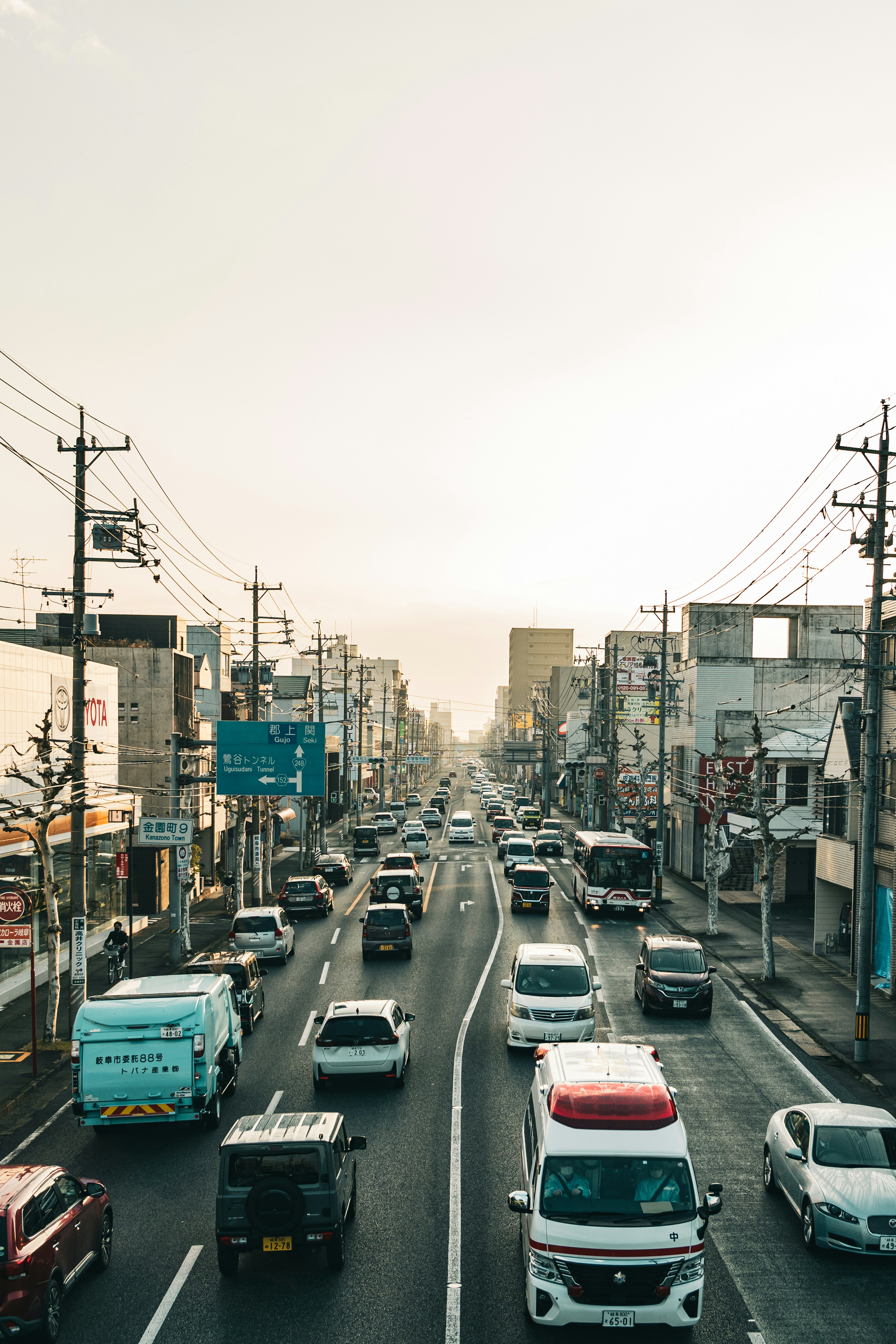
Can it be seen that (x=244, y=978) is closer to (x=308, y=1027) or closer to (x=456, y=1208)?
(x=308, y=1027)

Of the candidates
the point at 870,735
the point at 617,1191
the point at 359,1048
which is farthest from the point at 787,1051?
the point at 617,1191

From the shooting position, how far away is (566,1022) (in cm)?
2352

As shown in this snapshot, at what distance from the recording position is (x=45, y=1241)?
480 inches

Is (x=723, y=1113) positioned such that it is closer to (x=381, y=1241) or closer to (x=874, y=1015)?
(x=381, y=1241)

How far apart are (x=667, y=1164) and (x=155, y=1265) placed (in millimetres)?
7073

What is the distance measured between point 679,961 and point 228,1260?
694 inches

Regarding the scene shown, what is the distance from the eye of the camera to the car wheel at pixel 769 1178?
16547mm

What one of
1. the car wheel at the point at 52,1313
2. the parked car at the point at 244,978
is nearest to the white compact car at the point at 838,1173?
the car wheel at the point at 52,1313

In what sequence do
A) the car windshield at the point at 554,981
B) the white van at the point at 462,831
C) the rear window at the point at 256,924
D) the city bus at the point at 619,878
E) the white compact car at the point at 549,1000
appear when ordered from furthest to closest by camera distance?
the white van at the point at 462,831 < the city bus at the point at 619,878 < the rear window at the point at 256,924 < the car windshield at the point at 554,981 < the white compact car at the point at 549,1000

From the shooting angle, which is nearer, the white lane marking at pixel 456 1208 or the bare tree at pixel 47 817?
the white lane marking at pixel 456 1208

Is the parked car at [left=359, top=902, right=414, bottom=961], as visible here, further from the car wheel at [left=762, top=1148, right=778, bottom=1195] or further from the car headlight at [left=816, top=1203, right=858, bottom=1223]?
the car headlight at [left=816, top=1203, right=858, bottom=1223]

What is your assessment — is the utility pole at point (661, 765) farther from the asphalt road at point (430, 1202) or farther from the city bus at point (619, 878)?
the asphalt road at point (430, 1202)

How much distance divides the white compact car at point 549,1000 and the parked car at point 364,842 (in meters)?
47.6

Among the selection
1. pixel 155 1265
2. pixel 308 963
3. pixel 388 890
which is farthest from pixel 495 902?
pixel 155 1265
